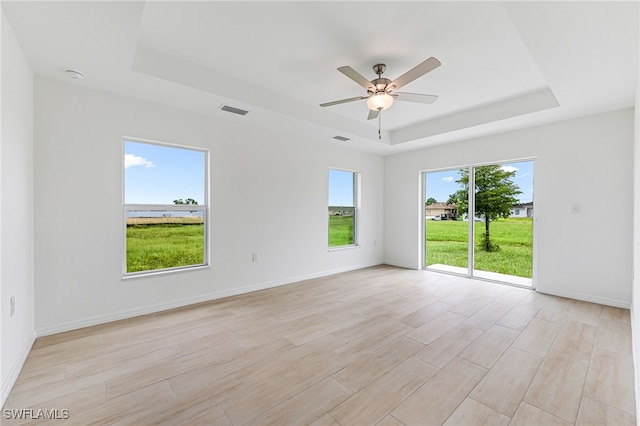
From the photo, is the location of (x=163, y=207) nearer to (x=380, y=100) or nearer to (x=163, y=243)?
(x=163, y=243)

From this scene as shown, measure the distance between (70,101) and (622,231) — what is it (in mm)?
6383

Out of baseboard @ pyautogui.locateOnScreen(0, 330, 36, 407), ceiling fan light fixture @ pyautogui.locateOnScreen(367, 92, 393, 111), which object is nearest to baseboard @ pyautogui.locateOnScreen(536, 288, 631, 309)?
ceiling fan light fixture @ pyautogui.locateOnScreen(367, 92, 393, 111)

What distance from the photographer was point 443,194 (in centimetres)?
531

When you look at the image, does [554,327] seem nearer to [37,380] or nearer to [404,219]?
[404,219]

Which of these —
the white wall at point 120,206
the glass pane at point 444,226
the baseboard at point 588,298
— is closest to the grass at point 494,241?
the glass pane at point 444,226

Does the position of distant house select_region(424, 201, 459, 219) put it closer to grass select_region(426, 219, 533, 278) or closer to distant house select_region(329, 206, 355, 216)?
grass select_region(426, 219, 533, 278)

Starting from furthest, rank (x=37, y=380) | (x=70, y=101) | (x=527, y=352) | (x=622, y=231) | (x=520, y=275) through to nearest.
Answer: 1. (x=520, y=275)
2. (x=622, y=231)
3. (x=70, y=101)
4. (x=527, y=352)
5. (x=37, y=380)

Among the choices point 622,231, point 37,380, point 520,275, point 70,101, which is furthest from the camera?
point 520,275

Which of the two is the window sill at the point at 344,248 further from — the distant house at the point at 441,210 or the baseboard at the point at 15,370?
the baseboard at the point at 15,370

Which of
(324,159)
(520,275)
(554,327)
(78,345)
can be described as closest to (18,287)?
(78,345)

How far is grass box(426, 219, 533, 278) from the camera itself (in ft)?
14.3

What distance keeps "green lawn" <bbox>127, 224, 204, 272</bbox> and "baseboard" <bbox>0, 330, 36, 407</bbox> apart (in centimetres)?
97

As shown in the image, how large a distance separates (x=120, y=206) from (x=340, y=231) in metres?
3.59

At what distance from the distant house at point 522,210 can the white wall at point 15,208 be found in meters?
5.83
